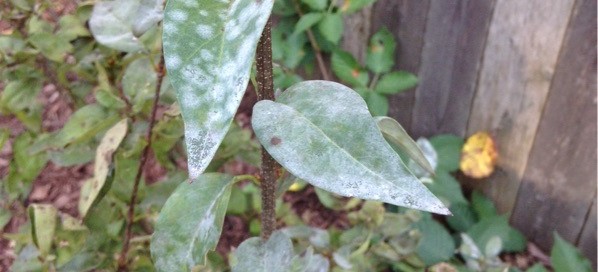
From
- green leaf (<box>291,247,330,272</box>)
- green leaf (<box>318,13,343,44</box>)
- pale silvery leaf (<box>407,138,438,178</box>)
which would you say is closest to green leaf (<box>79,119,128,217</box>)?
green leaf (<box>291,247,330,272</box>)

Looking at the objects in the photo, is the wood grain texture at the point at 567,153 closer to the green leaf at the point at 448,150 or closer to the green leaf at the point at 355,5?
the green leaf at the point at 448,150

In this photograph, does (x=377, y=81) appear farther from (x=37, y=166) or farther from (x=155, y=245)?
(x=155, y=245)

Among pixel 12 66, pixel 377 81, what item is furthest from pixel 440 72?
pixel 12 66

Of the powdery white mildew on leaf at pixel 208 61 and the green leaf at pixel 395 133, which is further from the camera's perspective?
the green leaf at pixel 395 133

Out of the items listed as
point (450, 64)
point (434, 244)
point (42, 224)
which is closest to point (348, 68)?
point (450, 64)

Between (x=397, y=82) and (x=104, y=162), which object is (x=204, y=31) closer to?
(x=104, y=162)

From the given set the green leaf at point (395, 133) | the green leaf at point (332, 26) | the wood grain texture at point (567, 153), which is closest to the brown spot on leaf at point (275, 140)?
the green leaf at point (395, 133)
